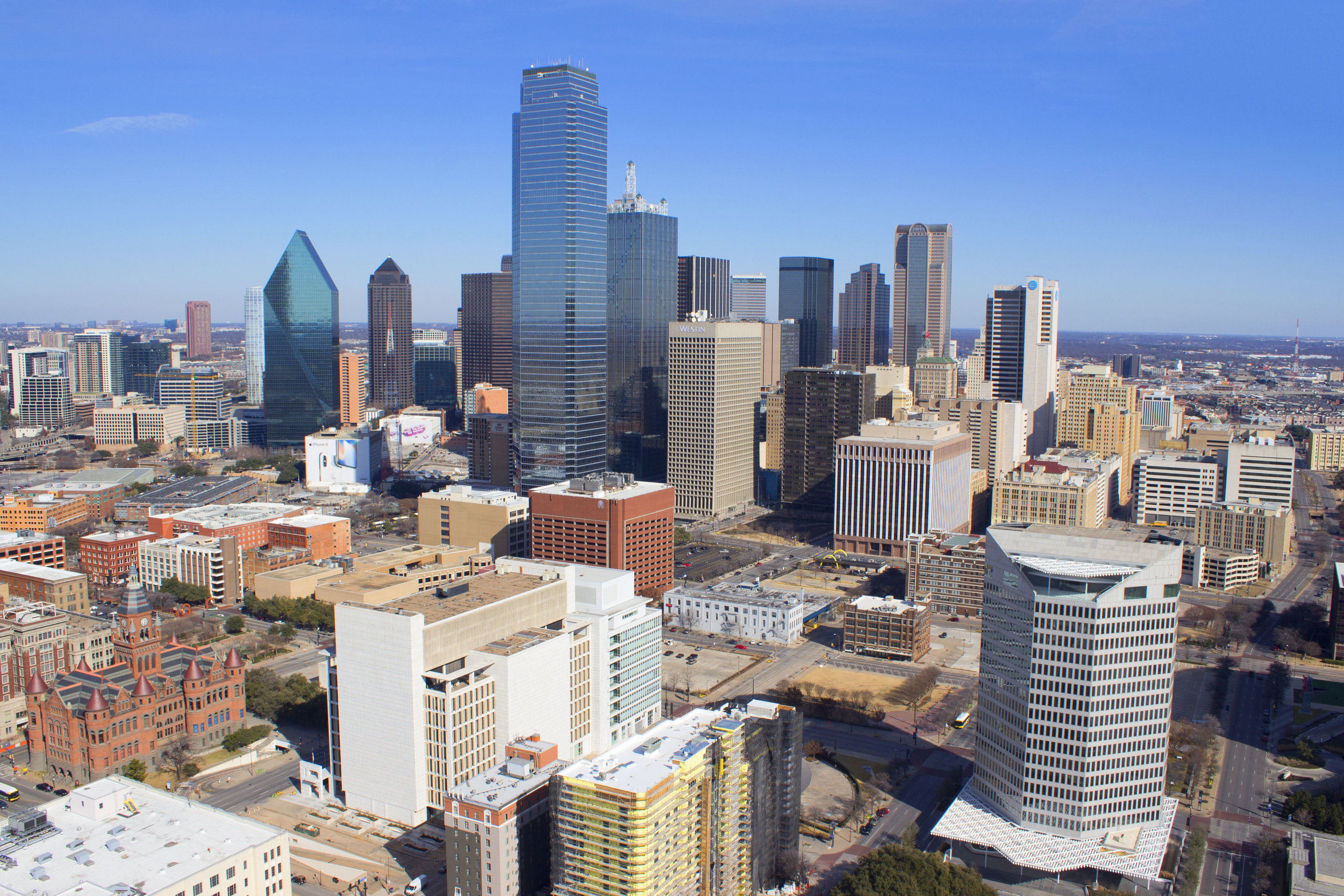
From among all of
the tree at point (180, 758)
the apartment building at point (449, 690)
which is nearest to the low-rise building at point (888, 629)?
the apartment building at point (449, 690)

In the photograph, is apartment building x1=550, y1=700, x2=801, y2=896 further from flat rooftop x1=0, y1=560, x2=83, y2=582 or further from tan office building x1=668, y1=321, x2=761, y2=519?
tan office building x1=668, y1=321, x2=761, y2=519

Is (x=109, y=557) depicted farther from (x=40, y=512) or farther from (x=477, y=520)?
(x=477, y=520)

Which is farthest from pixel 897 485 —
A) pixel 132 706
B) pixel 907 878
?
pixel 132 706

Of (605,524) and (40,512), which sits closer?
(605,524)

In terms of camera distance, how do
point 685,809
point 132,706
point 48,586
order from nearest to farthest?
point 685,809, point 132,706, point 48,586

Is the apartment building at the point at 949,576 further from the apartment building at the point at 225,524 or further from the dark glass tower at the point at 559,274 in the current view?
the apartment building at the point at 225,524

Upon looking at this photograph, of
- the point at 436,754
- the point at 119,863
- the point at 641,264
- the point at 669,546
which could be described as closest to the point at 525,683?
the point at 436,754

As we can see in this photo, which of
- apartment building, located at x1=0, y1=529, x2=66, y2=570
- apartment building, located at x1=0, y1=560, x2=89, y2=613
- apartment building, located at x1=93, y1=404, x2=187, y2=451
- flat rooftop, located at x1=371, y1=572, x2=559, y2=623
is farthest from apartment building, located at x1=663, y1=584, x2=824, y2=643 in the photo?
apartment building, located at x1=93, y1=404, x2=187, y2=451
